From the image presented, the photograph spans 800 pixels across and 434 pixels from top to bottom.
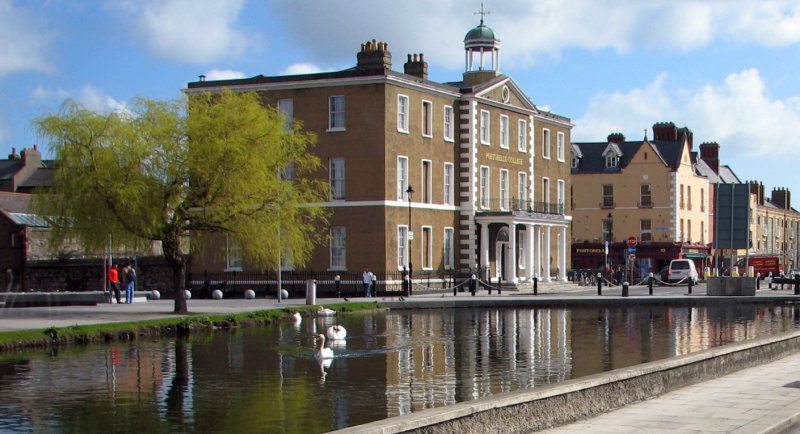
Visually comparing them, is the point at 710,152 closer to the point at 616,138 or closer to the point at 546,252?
the point at 616,138

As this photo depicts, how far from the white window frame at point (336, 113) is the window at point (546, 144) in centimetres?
1962

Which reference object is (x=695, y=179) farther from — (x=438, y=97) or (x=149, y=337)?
(x=149, y=337)

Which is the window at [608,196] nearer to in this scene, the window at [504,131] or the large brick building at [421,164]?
the large brick building at [421,164]

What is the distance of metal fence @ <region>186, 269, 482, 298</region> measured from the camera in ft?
180

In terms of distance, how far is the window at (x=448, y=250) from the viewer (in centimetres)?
6075

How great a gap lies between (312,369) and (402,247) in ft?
111

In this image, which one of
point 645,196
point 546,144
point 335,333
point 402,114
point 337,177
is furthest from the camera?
point 645,196

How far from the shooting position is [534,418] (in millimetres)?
13719

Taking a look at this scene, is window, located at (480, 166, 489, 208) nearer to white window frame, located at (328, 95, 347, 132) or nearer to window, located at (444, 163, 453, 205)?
window, located at (444, 163, 453, 205)

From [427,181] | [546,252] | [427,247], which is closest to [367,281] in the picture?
[427,247]

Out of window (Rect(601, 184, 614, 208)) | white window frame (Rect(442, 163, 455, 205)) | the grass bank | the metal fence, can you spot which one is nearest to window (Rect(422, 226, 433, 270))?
the metal fence

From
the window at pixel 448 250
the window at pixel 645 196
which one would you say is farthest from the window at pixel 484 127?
the window at pixel 645 196

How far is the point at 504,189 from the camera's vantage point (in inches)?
2606

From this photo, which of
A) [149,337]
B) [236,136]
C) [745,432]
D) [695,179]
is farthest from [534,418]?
[695,179]
